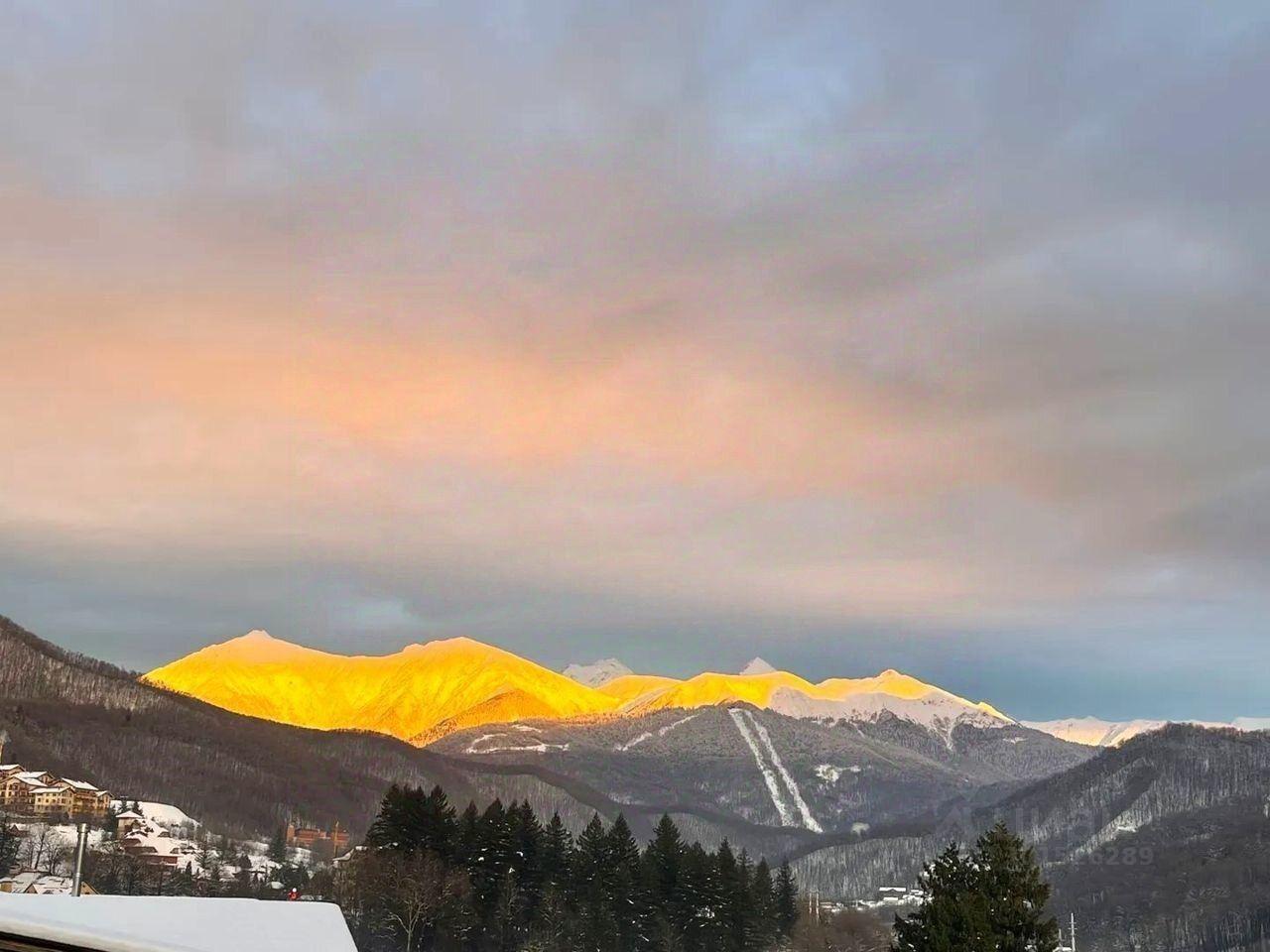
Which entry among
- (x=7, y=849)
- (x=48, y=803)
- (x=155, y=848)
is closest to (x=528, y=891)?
(x=7, y=849)

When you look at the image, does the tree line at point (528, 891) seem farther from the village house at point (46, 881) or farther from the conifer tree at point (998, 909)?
the conifer tree at point (998, 909)

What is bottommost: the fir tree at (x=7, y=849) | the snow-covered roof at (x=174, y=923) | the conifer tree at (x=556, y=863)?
the fir tree at (x=7, y=849)

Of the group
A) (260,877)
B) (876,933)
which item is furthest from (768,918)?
(260,877)

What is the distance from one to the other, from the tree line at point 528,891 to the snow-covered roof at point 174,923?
76795 millimetres

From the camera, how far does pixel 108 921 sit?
14781mm

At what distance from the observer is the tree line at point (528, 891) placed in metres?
95.0

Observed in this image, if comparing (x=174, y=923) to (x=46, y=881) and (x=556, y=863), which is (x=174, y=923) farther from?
(x=46, y=881)

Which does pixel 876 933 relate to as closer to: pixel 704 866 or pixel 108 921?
pixel 704 866

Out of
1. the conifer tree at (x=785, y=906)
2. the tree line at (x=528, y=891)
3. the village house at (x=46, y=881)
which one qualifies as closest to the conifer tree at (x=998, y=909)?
the tree line at (x=528, y=891)

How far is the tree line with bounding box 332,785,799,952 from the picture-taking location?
95.0 m

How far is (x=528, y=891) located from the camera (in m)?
99.8

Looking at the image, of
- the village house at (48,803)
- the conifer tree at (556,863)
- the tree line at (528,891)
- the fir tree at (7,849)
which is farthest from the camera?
the village house at (48,803)

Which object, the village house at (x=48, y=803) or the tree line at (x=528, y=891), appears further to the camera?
the village house at (x=48, y=803)

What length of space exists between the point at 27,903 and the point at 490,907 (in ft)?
290
